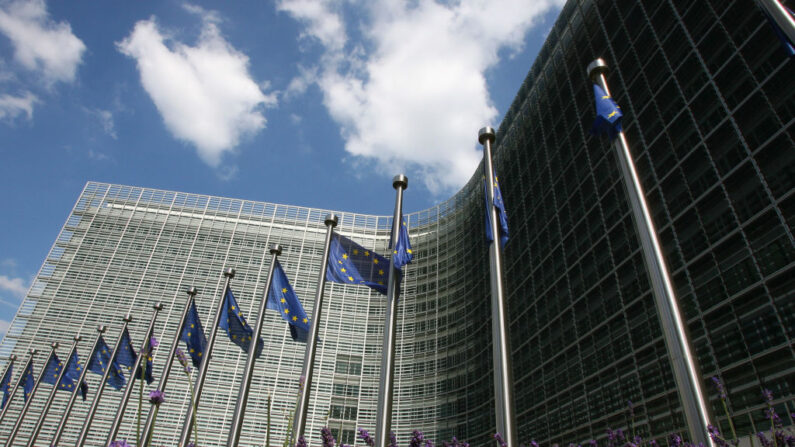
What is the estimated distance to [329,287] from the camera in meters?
43.5

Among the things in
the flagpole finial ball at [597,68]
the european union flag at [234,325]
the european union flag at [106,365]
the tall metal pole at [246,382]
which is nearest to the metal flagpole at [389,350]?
the tall metal pole at [246,382]

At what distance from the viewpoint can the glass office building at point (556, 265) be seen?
1475 cm

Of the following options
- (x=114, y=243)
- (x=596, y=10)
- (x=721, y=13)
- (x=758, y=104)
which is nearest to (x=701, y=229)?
(x=758, y=104)

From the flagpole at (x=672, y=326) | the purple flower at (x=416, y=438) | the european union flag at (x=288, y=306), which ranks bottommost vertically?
the purple flower at (x=416, y=438)

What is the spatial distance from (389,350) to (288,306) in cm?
489

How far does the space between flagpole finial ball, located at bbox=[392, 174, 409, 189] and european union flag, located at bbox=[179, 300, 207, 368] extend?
377 inches

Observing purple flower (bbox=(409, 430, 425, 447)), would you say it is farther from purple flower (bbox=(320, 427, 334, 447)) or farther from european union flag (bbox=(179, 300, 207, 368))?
european union flag (bbox=(179, 300, 207, 368))

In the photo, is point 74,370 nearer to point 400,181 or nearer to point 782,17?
point 400,181

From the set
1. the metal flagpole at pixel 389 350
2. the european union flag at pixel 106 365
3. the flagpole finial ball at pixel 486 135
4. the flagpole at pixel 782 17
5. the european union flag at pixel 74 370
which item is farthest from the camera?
the european union flag at pixel 74 370

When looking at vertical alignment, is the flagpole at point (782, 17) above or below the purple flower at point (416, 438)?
above

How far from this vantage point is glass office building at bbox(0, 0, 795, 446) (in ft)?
48.4

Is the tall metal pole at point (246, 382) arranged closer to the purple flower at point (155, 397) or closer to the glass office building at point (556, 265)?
the glass office building at point (556, 265)

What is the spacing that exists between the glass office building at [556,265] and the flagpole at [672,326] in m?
4.95

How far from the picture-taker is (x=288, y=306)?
47.1 ft
